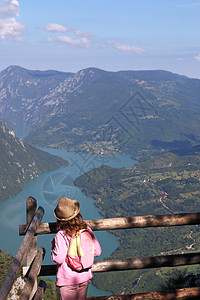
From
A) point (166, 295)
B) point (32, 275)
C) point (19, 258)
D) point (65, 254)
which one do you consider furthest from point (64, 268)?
point (166, 295)

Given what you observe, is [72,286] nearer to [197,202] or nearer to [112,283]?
[112,283]

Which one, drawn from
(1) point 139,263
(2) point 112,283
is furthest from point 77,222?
(2) point 112,283

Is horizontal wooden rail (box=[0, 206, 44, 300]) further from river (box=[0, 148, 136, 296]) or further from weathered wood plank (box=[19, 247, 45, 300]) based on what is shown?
river (box=[0, 148, 136, 296])

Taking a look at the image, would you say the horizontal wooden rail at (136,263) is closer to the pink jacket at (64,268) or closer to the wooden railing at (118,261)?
the wooden railing at (118,261)

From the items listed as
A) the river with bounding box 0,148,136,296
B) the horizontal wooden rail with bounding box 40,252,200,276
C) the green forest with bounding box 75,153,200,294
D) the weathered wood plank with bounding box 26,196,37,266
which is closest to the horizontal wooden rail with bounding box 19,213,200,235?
the weathered wood plank with bounding box 26,196,37,266

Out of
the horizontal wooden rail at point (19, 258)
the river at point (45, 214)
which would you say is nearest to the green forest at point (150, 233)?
the river at point (45, 214)
